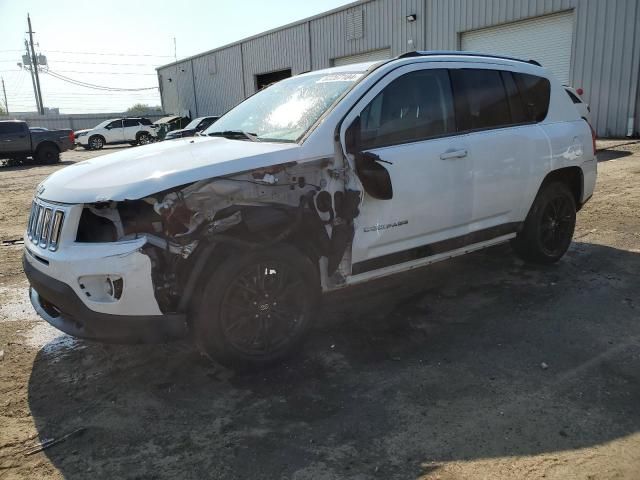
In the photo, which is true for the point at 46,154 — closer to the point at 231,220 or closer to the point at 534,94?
the point at 534,94

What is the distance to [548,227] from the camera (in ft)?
16.5

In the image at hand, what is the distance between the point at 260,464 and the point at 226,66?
111ft

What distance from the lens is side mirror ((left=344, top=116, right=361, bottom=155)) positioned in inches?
137

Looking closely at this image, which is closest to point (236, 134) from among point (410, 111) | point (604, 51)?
point (410, 111)

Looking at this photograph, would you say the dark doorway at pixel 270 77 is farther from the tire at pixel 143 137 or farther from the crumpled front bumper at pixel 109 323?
the crumpled front bumper at pixel 109 323

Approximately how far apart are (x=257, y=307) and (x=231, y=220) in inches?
22.6

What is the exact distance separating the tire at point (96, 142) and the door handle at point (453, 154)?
2891 cm

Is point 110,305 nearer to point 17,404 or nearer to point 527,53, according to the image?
point 17,404

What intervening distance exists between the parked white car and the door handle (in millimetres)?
27945

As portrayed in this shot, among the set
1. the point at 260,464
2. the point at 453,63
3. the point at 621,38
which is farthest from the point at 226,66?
the point at 260,464

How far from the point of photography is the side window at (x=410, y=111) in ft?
12.1

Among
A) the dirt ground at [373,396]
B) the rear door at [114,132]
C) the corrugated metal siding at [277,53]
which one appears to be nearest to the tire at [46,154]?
the rear door at [114,132]

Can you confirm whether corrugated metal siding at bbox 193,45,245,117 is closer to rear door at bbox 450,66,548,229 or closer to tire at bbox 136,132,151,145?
tire at bbox 136,132,151,145

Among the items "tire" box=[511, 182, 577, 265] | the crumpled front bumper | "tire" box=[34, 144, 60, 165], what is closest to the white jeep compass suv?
the crumpled front bumper
